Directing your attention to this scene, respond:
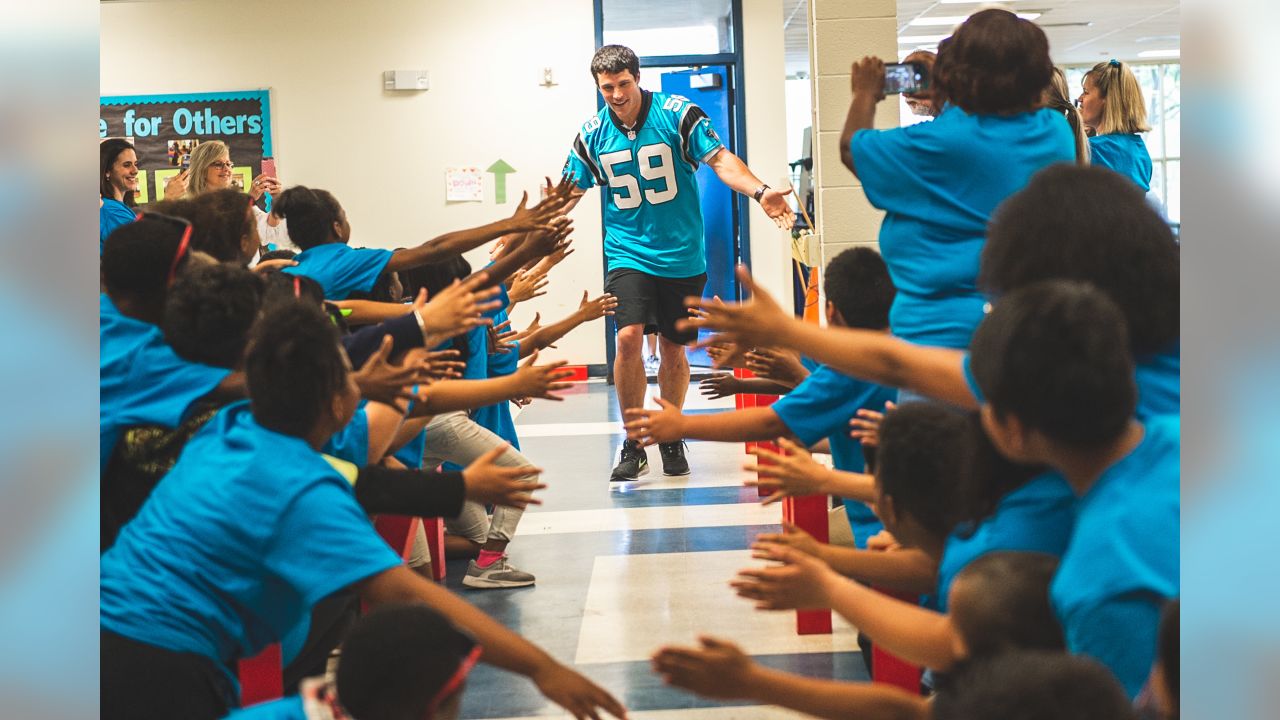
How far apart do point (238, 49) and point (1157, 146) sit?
12654 mm

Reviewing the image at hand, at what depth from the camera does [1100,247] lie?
4.72ft

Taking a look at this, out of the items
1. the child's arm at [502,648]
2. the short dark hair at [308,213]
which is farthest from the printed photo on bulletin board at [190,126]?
the child's arm at [502,648]

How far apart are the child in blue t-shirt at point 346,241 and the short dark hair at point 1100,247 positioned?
1.46 meters

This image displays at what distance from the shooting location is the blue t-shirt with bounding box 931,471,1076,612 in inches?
54.4

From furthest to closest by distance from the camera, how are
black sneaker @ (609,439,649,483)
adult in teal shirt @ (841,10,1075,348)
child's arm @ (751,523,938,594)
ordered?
black sneaker @ (609,439,649,483)
adult in teal shirt @ (841,10,1075,348)
child's arm @ (751,523,938,594)

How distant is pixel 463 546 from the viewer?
11.4 feet

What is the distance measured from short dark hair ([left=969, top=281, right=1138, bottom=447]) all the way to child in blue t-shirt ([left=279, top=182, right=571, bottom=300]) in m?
1.65

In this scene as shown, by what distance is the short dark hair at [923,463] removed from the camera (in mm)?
1628

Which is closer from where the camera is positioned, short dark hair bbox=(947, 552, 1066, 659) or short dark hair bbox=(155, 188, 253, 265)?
short dark hair bbox=(947, 552, 1066, 659)

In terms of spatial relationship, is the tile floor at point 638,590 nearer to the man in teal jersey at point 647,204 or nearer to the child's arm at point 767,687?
the man in teal jersey at point 647,204

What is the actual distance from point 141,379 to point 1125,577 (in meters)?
1.50

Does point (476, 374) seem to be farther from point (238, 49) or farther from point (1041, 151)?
point (238, 49)

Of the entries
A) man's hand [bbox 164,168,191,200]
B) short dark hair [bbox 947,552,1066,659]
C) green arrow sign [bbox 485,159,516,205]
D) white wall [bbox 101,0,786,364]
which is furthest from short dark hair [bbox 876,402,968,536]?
green arrow sign [bbox 485,159,516,205]

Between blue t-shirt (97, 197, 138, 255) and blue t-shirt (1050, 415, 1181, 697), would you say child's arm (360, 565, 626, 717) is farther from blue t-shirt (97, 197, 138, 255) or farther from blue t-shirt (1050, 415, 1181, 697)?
blue t-shirt (97, 197, 138, 255)
